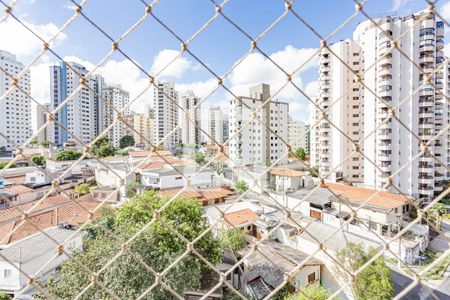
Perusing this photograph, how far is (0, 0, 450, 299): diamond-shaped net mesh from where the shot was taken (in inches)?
26.0

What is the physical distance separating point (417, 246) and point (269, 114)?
9822mm

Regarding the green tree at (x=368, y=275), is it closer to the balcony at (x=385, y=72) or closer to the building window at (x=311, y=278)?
the building window at (x=311, y=278)

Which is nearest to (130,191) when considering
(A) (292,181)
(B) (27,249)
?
(B) (27,249)

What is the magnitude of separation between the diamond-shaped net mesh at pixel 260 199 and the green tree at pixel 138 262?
17 mm

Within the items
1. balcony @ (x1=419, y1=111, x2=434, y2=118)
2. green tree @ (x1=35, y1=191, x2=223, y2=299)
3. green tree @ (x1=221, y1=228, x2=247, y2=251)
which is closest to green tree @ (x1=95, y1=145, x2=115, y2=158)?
green tree @ (x1=221, y1=228, x2=247, y2=251)

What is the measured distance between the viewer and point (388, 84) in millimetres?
9477

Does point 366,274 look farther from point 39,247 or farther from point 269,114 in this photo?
point 269,114

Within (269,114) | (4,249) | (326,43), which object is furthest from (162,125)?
(326,43)

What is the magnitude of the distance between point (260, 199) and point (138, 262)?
24.5ft

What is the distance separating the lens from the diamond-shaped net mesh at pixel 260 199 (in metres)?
0.66

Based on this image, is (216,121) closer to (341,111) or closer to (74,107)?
(74,107)

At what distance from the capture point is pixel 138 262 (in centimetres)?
222

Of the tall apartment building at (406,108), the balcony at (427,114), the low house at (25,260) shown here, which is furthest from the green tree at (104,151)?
the balcony at (427,114)

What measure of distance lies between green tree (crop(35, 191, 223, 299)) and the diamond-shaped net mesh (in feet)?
0.06
